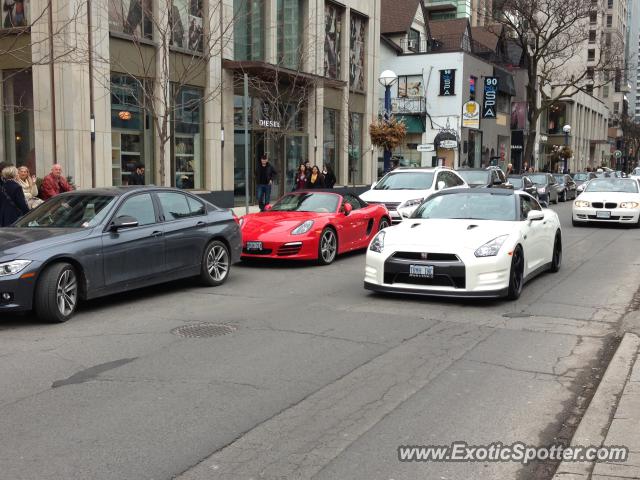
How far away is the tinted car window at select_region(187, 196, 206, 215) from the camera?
34.3 feet

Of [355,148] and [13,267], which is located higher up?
[355,148]

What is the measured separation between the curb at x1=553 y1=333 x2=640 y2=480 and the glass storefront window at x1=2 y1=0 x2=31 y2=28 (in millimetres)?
17551

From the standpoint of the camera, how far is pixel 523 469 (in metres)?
4.25

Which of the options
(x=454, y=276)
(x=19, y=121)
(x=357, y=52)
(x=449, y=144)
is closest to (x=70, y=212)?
(x=454, y=276)

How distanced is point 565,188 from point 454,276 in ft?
94.9

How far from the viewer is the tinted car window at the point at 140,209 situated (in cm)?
926

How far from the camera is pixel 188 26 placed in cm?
2281

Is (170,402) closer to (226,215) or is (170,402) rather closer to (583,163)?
(226,215)

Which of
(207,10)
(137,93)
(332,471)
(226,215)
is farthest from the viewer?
(207,10)

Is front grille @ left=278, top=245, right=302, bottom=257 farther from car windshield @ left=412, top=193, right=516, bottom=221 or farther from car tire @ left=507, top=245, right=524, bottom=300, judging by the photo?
car tire @ left=507, top=245, right=524, bottom=300

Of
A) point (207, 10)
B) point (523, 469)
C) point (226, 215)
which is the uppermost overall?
point (207, 10)

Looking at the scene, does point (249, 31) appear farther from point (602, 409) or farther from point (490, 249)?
point (602, 409)

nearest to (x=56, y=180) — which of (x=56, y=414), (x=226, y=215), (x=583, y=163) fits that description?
(x=226, y=215)

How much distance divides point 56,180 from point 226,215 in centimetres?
439
